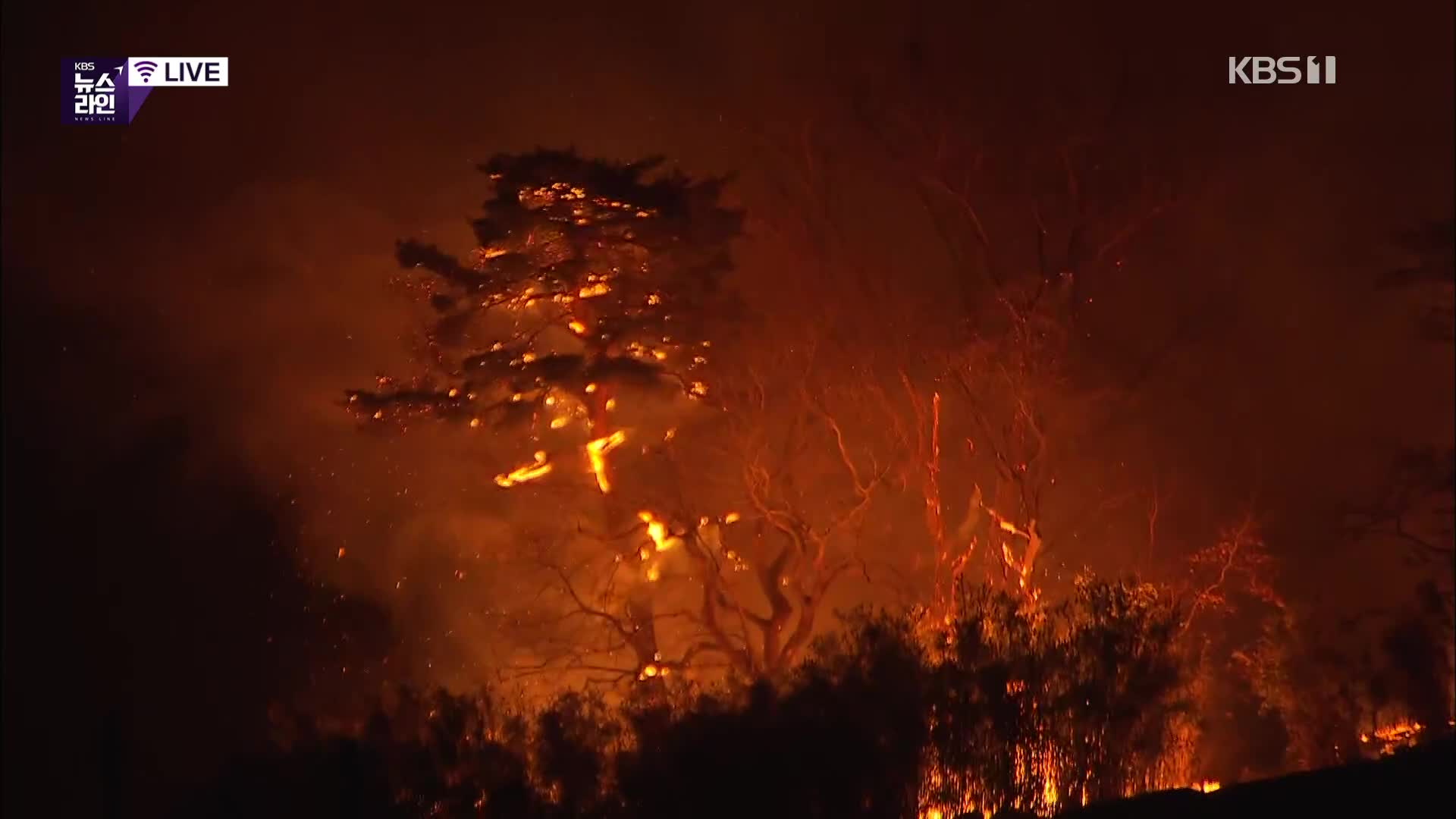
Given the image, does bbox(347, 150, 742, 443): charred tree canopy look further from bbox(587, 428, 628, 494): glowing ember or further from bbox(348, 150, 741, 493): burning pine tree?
bbox(587, 428, 628, 494): glowing ember

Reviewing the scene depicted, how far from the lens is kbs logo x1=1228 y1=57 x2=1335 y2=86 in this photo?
42.8ft

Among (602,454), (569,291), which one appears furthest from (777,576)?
(569,291)

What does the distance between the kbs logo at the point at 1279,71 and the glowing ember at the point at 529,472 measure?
722cm

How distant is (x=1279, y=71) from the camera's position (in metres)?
13.2

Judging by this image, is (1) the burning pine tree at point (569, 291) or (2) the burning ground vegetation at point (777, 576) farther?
(1) the burning pine tree at point (569, 291)

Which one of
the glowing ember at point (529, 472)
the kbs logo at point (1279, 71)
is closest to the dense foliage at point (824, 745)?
the glowing ember at point (529, 472)

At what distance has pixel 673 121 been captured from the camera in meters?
14.3

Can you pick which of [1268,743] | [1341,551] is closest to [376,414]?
[1268,743]

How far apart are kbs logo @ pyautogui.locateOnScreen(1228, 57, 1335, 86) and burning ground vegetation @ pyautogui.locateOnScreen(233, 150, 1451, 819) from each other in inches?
66.7

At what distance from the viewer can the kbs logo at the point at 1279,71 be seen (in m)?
13.0

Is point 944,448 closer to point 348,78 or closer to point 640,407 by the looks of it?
point 640,407

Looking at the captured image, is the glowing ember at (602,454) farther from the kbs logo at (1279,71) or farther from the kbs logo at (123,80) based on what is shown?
the kbs logo at (1279,71)

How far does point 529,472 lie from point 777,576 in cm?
244

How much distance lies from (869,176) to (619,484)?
3909 millimetres
